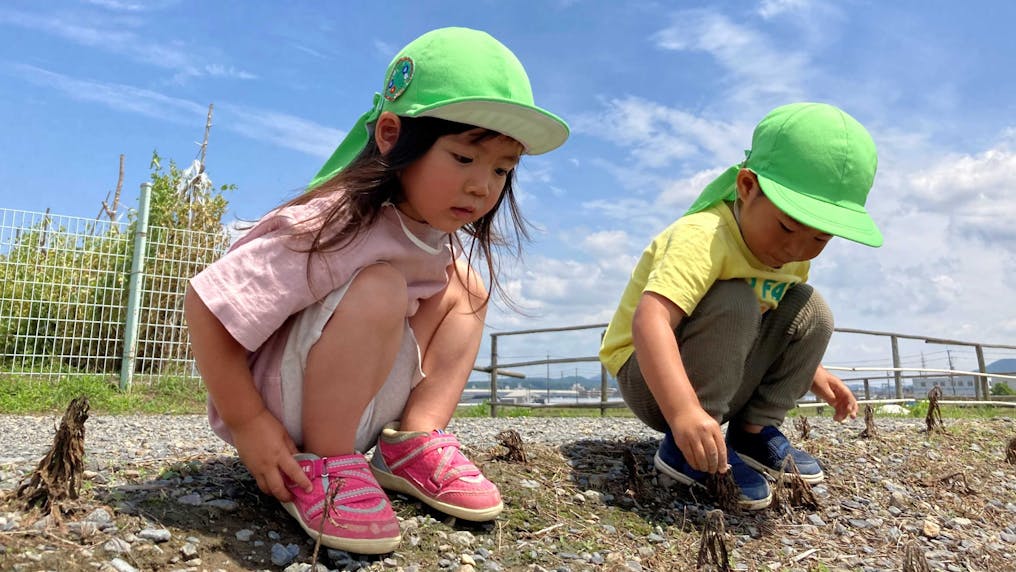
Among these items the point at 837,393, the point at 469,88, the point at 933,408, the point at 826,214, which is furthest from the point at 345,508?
the point at 933,408

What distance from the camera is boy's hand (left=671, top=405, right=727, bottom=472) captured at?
2186 millimetres

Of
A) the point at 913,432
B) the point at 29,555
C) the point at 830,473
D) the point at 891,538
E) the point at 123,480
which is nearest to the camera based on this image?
the point at 29,555

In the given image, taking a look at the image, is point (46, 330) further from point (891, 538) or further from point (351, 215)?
point (891, 538)

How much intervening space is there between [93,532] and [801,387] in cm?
244

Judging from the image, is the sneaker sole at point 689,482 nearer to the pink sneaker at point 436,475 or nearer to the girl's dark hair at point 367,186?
the pink sneaker at point 436,475

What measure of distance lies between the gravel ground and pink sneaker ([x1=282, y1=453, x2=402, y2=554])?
0.22ft

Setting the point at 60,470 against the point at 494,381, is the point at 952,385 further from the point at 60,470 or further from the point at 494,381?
the point at 60,470

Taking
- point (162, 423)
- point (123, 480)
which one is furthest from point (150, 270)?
point (123, 480)

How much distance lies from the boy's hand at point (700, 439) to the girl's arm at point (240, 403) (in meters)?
1.07

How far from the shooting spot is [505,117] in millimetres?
1907

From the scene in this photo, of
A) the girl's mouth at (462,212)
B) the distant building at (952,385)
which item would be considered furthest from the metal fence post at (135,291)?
the distant building at (952,385)

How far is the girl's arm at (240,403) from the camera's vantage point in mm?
1809

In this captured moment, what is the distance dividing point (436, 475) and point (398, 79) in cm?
110

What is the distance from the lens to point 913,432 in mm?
4660
